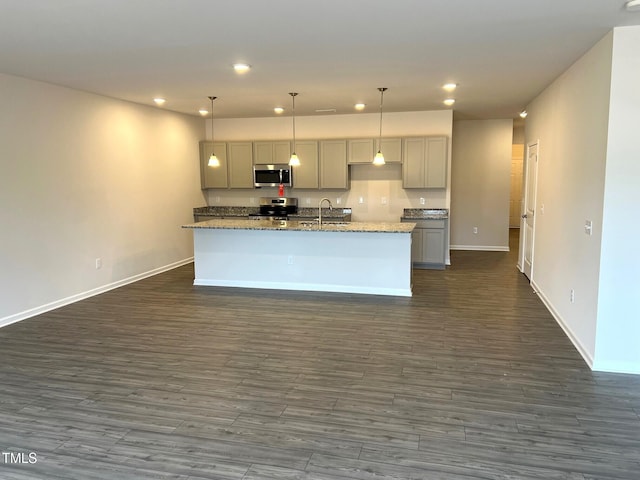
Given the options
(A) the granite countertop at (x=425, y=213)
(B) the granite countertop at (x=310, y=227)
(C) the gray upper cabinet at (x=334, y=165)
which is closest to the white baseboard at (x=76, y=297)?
(B) the granite countertop at (x=310, y=227)

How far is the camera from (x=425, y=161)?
775cm

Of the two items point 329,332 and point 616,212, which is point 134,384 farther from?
point 616,212

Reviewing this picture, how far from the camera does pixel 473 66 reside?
4.59m

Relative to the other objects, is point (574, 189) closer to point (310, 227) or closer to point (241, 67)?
point (310, 227)

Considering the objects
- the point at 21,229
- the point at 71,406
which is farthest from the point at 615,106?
the point at 21,229

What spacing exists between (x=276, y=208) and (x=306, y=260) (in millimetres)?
2371

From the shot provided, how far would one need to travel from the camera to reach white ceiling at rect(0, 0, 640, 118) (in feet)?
9.79

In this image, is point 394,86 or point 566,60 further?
point 394,86

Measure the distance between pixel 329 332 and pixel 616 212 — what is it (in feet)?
8.79

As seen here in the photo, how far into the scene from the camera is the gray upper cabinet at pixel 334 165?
799cm

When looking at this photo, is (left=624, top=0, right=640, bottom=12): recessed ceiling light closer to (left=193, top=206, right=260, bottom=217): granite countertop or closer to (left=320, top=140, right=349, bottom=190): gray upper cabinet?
(left=320, top=140, right=349, bottom=190): gray upper cabinet

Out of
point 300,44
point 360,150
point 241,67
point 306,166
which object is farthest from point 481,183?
point 300,44

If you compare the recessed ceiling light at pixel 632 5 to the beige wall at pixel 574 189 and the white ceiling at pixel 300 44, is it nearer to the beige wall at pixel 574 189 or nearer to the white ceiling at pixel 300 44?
the white ceiling at pixel 300 44

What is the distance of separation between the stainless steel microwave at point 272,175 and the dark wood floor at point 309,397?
11.2ft
